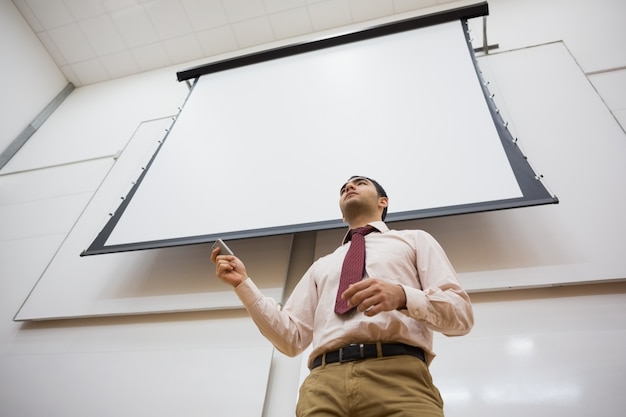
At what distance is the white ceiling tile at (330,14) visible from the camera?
11.7ft

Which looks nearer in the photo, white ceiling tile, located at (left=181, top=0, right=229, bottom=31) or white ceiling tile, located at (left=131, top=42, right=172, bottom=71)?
white ceiling tile, located at (left=181, top=0, right=229, bottom=31)

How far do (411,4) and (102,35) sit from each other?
11.8ft

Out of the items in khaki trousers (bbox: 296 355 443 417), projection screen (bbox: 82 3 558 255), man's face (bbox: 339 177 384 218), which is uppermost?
projection screen (bbox: 82 3 558 255)

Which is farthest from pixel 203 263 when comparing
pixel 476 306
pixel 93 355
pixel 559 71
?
pixel 559 71

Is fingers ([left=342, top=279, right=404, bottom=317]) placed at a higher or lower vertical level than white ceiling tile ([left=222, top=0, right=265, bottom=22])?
lower

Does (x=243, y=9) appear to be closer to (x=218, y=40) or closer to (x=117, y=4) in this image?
(x=218, y=40)

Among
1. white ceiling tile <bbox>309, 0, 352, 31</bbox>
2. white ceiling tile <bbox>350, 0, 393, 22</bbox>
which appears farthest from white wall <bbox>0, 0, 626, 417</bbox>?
white ceiling tile <bbox>309, 0, 352, 31</bbox>

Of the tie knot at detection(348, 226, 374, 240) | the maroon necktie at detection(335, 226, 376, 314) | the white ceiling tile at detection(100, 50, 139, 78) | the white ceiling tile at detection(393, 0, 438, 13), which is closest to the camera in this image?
the maroon necktie at detection(335, 226, 376, 314)

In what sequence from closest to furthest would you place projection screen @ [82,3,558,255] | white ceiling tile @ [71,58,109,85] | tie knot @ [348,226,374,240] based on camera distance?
tie knot @ [348,226,374,240] → projection screen @ [82,3,558,255] → white ceiling tile @ [71,58,109,85]

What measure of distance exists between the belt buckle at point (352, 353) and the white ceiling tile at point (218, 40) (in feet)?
13.1

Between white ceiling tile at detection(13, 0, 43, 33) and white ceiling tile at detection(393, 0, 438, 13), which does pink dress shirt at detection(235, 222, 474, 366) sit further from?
white ceiling tile at detection(13, 0, 43, 33)

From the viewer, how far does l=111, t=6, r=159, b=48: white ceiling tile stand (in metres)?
3.71

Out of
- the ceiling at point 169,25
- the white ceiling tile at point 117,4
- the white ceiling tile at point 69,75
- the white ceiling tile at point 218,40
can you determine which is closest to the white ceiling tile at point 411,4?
the ceiling at point 169,25

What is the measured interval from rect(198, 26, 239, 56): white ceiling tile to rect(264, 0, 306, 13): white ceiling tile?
531mm
